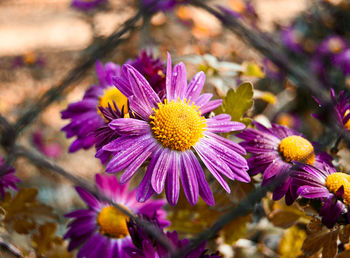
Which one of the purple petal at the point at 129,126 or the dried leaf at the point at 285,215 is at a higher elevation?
the purple petal at the point at 129,126

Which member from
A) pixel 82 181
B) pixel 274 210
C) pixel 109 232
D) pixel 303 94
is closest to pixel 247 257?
pixel 274 210

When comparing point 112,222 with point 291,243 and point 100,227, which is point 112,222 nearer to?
point 100,227

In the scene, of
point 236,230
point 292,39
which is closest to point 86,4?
point 292,39

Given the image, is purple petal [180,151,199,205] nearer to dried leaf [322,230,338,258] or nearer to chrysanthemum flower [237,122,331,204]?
chrysanthemum flower [237,122,331,204]

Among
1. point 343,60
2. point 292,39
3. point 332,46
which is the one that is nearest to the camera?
point 343,60

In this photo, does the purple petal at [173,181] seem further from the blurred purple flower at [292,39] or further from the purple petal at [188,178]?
the blurred purple flower at [292,39]

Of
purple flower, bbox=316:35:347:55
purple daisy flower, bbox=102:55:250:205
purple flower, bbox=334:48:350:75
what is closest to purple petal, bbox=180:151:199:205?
purple daisy flower, bbox=102:55:250:205

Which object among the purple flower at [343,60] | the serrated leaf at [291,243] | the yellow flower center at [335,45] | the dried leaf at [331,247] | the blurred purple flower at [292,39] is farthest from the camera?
the blurred purple flower at [292,39]

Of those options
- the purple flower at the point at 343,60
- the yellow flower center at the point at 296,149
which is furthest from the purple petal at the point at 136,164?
the purple flower at the point at 343,60
